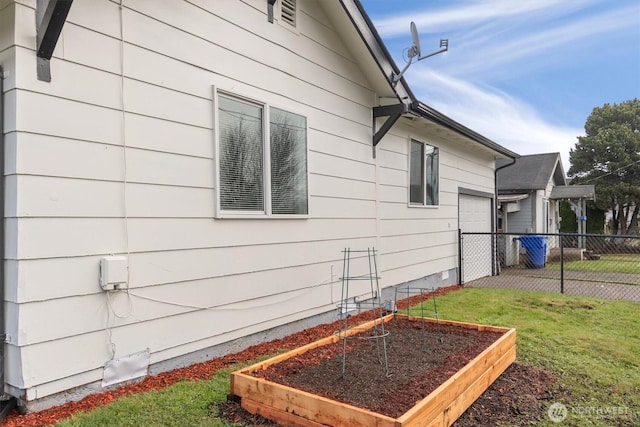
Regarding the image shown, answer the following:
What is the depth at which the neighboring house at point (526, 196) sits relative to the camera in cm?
1471

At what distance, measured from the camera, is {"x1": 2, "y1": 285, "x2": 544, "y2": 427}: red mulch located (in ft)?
8.49

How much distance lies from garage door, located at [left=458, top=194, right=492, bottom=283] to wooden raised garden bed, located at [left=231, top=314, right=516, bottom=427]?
6.56m

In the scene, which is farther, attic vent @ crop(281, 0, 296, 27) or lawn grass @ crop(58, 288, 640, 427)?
attic vent @ crop(281, 0, 296, 27)

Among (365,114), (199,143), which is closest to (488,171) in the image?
(365,114)

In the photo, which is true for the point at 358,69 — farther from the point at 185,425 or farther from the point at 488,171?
the point at 488,171

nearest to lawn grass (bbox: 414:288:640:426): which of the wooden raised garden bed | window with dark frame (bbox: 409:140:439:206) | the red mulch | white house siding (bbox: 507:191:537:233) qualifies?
the wooden raised garden bed

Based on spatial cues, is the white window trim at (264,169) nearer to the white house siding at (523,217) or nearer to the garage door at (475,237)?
the garage door at (475,237)

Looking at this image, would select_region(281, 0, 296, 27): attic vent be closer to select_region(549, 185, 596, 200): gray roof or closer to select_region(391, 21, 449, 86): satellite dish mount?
select_region(391, 21, 449, 86): satellite dish mount

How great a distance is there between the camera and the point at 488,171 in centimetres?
1134

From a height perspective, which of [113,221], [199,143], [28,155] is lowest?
[113,221]

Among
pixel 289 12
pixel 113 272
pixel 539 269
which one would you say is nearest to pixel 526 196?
pixel 539 269

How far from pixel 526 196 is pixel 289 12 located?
41.4 feet

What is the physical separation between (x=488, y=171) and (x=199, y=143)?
31.5 ft

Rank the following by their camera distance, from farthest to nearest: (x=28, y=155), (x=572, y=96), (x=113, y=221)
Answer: (x=572, y=96) < (x=113, y=221) < (x=28, y=155)
